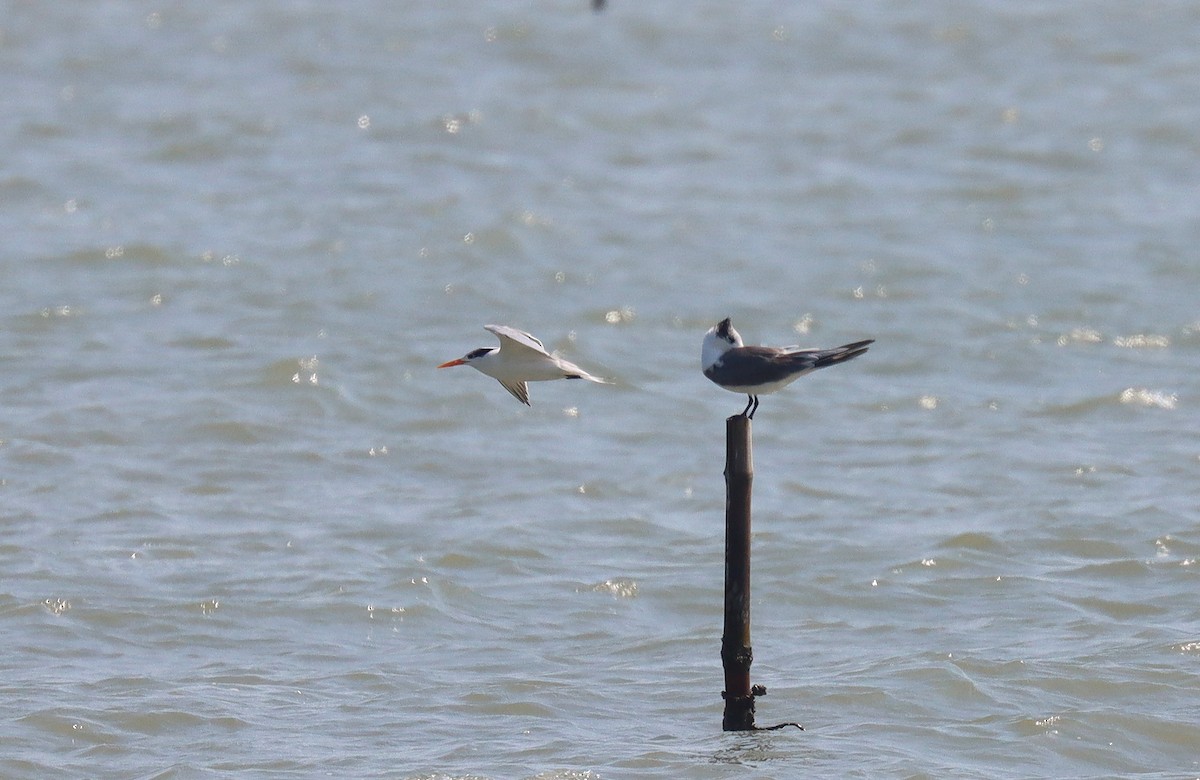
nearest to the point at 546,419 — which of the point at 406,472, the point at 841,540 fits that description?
the point at 406,472

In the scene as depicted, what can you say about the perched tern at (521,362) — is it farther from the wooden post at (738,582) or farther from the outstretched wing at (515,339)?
the wooden post at (738,582)

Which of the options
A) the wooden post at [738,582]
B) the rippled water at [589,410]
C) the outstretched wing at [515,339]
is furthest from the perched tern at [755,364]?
the rippled water at [589,410]

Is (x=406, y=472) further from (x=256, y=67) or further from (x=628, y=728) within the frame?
(x=256, y=67)

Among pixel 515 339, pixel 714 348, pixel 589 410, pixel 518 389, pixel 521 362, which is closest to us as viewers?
pixel 714 348

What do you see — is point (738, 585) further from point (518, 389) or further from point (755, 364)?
point (518, 389)

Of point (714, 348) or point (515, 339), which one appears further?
point (515, 339)

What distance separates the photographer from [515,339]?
28.6 ft

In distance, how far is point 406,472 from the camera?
13992mm

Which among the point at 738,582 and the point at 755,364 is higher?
the point at 755,364

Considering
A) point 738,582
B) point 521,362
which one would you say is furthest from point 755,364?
point 521,362

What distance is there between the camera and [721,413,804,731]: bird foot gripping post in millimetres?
8328

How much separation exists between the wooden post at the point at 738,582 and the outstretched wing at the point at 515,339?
1185mm

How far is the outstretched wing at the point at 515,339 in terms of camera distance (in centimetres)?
862

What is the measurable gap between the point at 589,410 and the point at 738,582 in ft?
23.5
